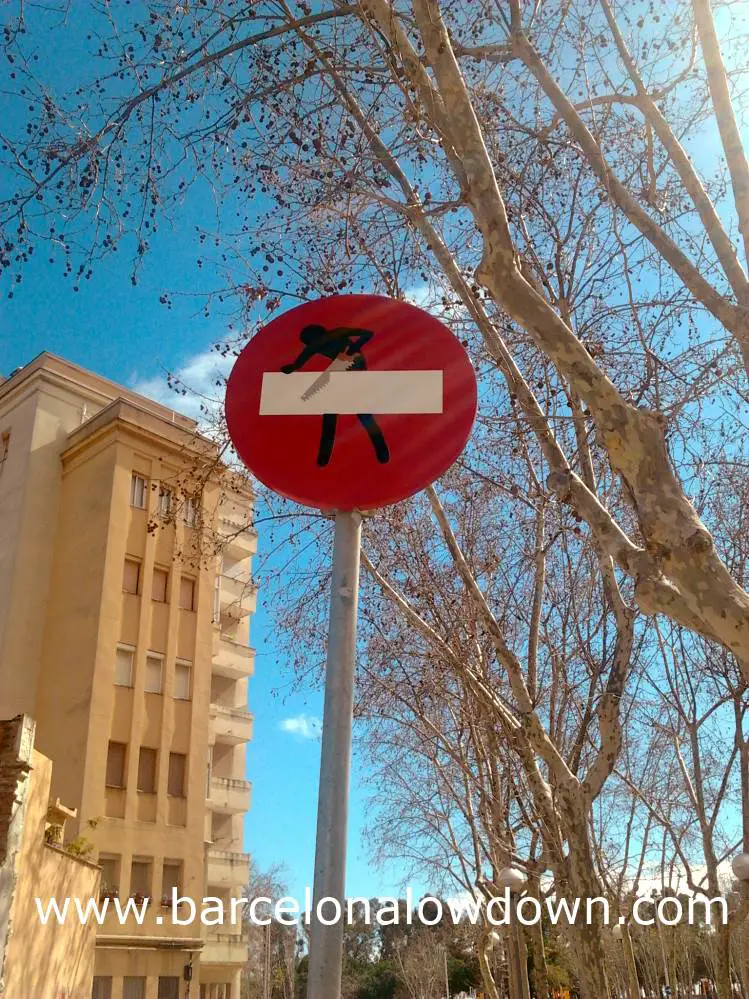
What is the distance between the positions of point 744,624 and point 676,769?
19120 mm

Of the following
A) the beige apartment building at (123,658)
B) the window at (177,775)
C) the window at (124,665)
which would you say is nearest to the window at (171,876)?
the beige apartment building at (123,658)

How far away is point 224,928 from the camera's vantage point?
25062 millimetres

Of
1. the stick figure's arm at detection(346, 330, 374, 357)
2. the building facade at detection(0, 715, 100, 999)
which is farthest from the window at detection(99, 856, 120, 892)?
the stick figure's arm at detection(346, 330, 374, 357)

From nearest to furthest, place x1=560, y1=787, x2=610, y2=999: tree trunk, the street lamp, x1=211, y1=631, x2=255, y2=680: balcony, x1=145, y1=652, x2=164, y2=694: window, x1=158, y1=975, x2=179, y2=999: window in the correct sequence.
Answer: x1=560, y1=787, x2=610, y2=999: tree trunk < the street lamp < x1=158, y1=975, x2=179, y2=999: window < x1=145, y1=652, x2=164, y2=694: window < x1=211, y1=631, x2=255, y2=680: balcony

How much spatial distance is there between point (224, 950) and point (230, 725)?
19.9 ft

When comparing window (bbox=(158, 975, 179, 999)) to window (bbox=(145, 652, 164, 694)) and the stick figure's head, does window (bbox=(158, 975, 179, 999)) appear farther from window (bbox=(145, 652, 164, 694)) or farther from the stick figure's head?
the stick figure's head

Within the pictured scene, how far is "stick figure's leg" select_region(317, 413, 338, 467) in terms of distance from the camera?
6.06 feet

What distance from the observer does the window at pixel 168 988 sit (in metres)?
19.0

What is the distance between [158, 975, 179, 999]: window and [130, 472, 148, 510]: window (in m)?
10.9

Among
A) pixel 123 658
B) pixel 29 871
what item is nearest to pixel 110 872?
pixel 123 658

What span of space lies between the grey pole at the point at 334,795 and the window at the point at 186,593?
72.3 feet

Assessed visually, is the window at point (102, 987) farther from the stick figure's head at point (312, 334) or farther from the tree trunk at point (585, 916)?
the stick figure's head at point (312, 334)

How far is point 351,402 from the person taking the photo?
1.85 metres

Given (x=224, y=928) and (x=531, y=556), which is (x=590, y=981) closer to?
(x=531, y=556)
